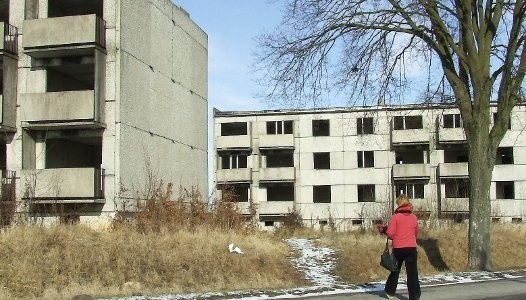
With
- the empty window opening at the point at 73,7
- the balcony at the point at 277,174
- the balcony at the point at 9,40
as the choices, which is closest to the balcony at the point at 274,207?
the balcony at the point at 277,174

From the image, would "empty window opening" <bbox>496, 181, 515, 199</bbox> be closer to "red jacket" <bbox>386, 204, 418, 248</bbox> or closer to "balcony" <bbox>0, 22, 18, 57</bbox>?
"balcony" <bbox>0, 22, 18, 57</bbox>

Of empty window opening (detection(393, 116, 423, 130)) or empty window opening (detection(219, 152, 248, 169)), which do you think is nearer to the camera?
empty window opening (detection(393, 116, 423, 130))

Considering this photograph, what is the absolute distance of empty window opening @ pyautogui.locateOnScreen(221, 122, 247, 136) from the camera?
60.6 m

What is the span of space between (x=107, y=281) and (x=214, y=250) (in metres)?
3.07

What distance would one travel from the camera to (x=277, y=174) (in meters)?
56.2

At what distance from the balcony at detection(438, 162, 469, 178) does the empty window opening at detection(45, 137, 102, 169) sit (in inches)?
1277

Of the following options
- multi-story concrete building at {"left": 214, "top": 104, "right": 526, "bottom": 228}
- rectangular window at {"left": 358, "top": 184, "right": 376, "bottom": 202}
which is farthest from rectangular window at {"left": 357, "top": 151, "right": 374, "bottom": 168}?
rectangular window at {"left": 358, "top": 184, "right": 376, "bottom": 202}

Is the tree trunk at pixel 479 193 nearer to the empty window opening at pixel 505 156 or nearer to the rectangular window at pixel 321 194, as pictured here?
the rectangular window at pixel 321 194

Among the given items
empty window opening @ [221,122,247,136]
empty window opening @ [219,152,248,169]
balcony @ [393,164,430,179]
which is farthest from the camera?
empty window opening @ [221,122,247,136]

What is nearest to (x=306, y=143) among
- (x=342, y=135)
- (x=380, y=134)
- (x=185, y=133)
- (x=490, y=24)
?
(x=342, y=135)

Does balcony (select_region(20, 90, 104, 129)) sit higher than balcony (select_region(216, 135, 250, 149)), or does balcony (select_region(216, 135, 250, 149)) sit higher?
balcony (select_region(216, 135, 250, 149))

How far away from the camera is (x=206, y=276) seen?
13781 mm

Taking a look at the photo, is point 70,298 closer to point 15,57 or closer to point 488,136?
point 488,136

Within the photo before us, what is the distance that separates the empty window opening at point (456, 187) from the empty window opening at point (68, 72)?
109 feet
